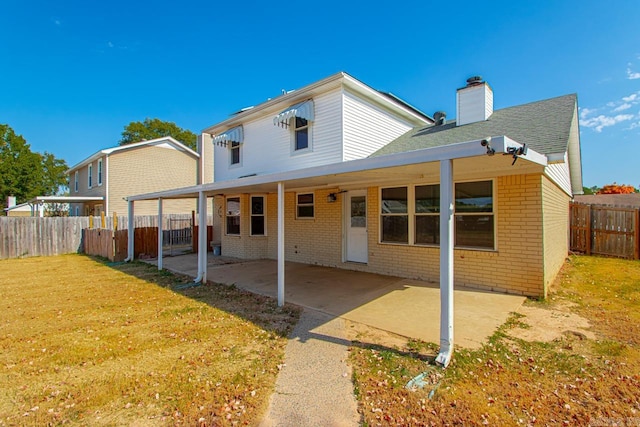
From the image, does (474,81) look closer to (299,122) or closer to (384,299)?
(299,122)

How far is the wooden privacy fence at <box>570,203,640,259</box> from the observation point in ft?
34.2

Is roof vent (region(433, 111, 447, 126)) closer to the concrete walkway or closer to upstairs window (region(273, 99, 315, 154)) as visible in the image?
upstairs window (region(273, 99, 315, 154))

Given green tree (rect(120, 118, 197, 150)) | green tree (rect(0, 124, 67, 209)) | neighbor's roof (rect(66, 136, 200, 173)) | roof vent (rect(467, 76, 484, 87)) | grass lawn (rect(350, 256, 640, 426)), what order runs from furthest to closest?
green tree (rect(120, 118, 197, 150)) → green tree (rect(0, 124, 67, 209)) → neighbor's roof (rect(66, 136, 200, 173)) → roof vent (rect(467, 76, 484, 87)) → grass lawn (rect(350, 256, 640, 426))

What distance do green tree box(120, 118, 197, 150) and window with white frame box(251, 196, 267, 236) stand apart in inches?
1477

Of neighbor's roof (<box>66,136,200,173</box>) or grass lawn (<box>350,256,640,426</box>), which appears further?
neighbor's roof (<box>66,136,200,173</box>)

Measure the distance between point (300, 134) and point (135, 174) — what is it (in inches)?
543

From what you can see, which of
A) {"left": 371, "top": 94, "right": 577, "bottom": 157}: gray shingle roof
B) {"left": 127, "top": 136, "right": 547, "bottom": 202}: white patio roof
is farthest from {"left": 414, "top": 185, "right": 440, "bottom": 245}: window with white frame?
{"left": 371, "top": 94, "right": 577, "bottom": 157}: gray shingle roof

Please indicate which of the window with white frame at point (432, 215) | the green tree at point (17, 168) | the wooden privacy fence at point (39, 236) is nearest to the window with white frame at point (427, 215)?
the window with white frame at point (432, 215)

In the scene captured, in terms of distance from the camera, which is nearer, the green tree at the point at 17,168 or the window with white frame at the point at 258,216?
the window with white frame at the point at 258,216

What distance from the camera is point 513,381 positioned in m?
3.13

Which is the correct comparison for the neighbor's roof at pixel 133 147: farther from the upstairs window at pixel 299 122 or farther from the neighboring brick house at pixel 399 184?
the upstairs window at pixel 299 122

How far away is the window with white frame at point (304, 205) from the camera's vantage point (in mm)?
10414

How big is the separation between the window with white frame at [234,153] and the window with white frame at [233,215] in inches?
59.4

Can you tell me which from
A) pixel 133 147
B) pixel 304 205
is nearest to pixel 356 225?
pixel 304 205
